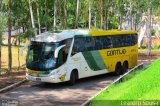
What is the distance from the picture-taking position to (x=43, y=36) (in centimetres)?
2273

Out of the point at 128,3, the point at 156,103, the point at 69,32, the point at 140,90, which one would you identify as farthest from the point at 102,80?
the point at 128,3

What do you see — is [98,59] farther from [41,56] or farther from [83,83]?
[41,56]

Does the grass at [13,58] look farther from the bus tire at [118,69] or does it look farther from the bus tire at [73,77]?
the bus tire at [73,77]

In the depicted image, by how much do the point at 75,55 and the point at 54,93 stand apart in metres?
3.31

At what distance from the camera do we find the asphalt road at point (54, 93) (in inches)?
715

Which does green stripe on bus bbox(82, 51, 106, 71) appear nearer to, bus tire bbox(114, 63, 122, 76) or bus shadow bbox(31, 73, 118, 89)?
bus shadow bbox(31, 73, 118, 89)

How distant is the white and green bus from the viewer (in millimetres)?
21875

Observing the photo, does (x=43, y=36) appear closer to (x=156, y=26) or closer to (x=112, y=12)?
(x=112, y=12)

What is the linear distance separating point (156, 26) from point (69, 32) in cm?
6388

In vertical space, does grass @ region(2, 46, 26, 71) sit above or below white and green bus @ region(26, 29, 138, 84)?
below

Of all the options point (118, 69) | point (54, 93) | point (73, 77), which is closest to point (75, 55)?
point (73, 77)

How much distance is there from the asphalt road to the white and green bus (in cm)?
49

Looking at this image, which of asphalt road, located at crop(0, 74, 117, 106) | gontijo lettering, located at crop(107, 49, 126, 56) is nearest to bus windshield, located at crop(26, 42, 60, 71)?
asphalt road, located at crop(0, 74, 117, 106)

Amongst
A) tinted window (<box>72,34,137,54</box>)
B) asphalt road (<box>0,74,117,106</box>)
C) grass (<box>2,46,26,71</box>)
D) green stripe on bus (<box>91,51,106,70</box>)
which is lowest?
grass (<box>2,46,26,71</box>)
